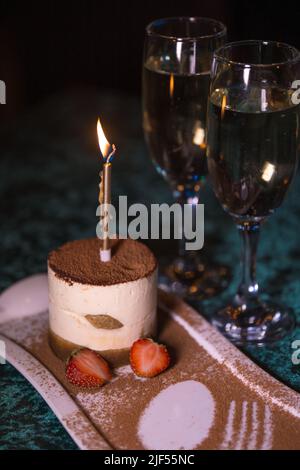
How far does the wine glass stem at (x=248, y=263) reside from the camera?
1.08m

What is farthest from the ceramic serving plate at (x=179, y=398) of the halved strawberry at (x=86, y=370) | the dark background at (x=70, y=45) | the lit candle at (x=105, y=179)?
the dark background at (x=70, y=45)

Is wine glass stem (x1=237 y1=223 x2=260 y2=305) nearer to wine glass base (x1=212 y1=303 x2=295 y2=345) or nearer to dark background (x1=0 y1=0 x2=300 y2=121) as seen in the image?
wine glass base (x1=212 y1=303 x2=295 y2=345)

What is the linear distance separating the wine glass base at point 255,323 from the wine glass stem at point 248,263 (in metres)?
0.02

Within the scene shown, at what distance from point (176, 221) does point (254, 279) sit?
30cm

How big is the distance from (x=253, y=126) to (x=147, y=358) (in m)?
0.30

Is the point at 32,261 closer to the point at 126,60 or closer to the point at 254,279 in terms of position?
the point at 254,279

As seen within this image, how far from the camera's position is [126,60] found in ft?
9.05

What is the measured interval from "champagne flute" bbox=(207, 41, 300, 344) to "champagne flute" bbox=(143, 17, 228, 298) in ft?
0.27

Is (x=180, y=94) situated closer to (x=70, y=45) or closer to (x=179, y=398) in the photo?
(x=179, y=398)

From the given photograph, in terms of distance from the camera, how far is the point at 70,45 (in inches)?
109

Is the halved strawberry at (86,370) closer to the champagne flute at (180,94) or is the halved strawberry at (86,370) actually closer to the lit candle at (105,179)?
the lit candle at (105,179)

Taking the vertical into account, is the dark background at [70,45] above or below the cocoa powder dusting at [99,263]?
below

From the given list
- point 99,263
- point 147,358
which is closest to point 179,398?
point 147,358

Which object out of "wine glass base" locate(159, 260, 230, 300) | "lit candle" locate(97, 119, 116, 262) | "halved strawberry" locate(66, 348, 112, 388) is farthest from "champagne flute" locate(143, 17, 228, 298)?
"halved strawberry" locate(66, 348, 112, 388)
